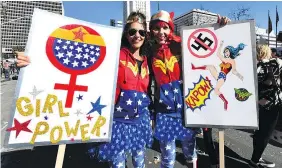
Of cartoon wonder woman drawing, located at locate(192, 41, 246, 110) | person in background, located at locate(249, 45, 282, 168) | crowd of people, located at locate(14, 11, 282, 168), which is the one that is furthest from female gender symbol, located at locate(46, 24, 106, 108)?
person in background, located at locate(249, 45, 282, 168)

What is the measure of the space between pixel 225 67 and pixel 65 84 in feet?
4.48

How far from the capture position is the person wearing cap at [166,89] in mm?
2363

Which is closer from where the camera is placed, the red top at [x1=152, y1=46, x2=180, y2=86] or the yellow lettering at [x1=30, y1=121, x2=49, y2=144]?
the yellow lettering at [x1=30, y1=121, x2=49, y2=144]

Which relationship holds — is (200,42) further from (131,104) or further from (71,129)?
(71,129)

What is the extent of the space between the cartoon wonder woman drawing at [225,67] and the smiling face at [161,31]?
37 centimetres

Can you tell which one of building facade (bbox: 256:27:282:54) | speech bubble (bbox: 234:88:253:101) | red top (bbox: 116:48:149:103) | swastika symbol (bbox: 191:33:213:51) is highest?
building facade (bbox: 256:27:282:54)

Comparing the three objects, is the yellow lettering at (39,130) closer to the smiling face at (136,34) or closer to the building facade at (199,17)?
the smiling face at (136,34)

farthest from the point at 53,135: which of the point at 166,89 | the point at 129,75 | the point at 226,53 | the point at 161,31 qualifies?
the point at 226,53

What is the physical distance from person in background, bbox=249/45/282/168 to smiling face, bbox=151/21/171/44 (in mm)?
1449

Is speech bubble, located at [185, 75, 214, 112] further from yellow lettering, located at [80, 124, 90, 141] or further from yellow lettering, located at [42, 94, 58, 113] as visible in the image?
yellow lettering, located at [42, 94, 58, 113]

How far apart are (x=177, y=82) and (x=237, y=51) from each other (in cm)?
58

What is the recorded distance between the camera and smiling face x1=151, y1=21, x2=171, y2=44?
2.40 metres

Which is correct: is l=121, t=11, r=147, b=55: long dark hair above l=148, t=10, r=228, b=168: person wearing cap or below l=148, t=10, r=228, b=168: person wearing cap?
above

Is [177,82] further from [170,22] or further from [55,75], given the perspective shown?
[55,75]
